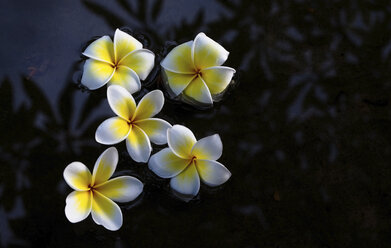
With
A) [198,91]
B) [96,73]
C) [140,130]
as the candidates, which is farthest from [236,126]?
[96,73]

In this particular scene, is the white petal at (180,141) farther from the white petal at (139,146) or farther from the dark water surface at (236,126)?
the dark water surface at (236,126)

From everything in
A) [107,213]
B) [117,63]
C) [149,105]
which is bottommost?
[107,213]

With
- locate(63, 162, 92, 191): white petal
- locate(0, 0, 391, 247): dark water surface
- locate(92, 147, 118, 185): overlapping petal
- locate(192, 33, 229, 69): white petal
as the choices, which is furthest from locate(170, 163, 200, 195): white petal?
locate(192, 33, 229, 69): white petal

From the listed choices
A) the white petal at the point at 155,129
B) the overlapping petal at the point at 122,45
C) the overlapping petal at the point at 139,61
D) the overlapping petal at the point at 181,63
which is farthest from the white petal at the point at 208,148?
the overlapping petal at the point at 122,45

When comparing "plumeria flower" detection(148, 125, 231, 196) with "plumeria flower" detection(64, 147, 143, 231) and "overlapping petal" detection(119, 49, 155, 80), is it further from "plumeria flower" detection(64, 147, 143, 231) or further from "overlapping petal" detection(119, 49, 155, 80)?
"overlapping petal" detection(119, 49, 155, 80)

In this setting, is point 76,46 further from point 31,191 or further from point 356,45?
point 356,45

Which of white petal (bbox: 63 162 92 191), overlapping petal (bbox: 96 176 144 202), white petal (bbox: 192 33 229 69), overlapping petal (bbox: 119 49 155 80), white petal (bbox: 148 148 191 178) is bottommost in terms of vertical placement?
overlapping petal (bbox: 96 176 144 202)

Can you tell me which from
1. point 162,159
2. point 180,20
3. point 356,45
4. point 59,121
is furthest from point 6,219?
point 356,45

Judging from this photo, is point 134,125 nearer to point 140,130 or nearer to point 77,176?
point 140,130
